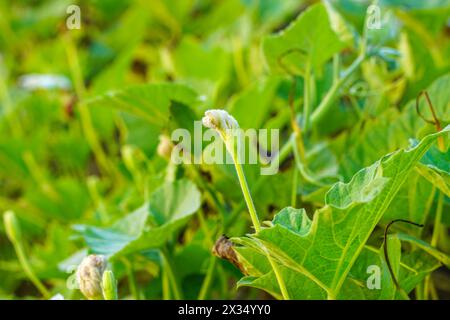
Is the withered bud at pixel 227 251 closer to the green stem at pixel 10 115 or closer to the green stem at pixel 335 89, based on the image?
the green stem at pixel 335 89

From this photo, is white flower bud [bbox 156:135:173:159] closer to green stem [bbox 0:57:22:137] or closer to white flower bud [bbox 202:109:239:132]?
white flower bud [bbox 202:109:239:132]

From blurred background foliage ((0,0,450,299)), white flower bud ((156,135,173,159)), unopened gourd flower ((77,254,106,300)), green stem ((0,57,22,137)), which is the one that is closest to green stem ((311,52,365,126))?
blurred background foliage ((0,0,450,299))

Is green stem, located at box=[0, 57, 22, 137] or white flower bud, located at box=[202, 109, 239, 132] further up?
green stem, located at box=[0, 57, 22, 137]

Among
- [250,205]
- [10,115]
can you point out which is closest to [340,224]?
[250,205]

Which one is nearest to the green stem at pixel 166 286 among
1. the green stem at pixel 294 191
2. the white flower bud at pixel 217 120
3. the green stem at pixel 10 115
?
the green stem at pixel 294 191
